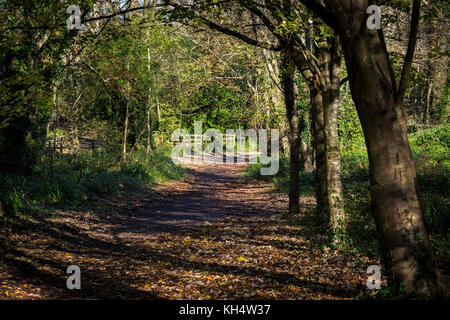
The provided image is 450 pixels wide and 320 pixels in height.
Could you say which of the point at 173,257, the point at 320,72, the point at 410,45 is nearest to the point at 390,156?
the point at 410,45

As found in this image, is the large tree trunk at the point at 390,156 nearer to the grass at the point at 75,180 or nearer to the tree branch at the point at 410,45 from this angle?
the tree branch at the point at 410,45

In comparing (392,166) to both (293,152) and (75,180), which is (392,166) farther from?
(75,180)

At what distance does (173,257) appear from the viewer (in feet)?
24.6

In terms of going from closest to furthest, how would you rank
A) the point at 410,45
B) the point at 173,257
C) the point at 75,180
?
the point at 410,45
the point at 173,257
the point at 75,180

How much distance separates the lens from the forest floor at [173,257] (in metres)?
5.52

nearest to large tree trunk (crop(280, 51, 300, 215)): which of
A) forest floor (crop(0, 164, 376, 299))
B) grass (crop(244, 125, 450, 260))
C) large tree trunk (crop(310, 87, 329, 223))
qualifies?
forest floor (crop(0, 164, 376, 299))

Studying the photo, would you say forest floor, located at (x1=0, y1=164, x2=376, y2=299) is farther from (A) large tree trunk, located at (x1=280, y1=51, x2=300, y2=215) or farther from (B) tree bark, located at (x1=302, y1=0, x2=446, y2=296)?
(B) tree bark, located at (x1=302, y1=0, x2=446, y2=296)

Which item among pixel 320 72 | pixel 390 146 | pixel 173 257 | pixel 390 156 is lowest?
pixel 173 257

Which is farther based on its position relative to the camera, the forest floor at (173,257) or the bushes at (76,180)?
the bushes at (76,180)

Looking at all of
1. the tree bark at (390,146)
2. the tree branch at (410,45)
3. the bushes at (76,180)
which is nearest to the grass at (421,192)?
the tree bark at (390,146)

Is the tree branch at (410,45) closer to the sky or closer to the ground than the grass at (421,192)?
closer to the sky

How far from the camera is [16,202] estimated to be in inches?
344

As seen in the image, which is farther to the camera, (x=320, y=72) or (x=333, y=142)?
(x=320, y=72)
